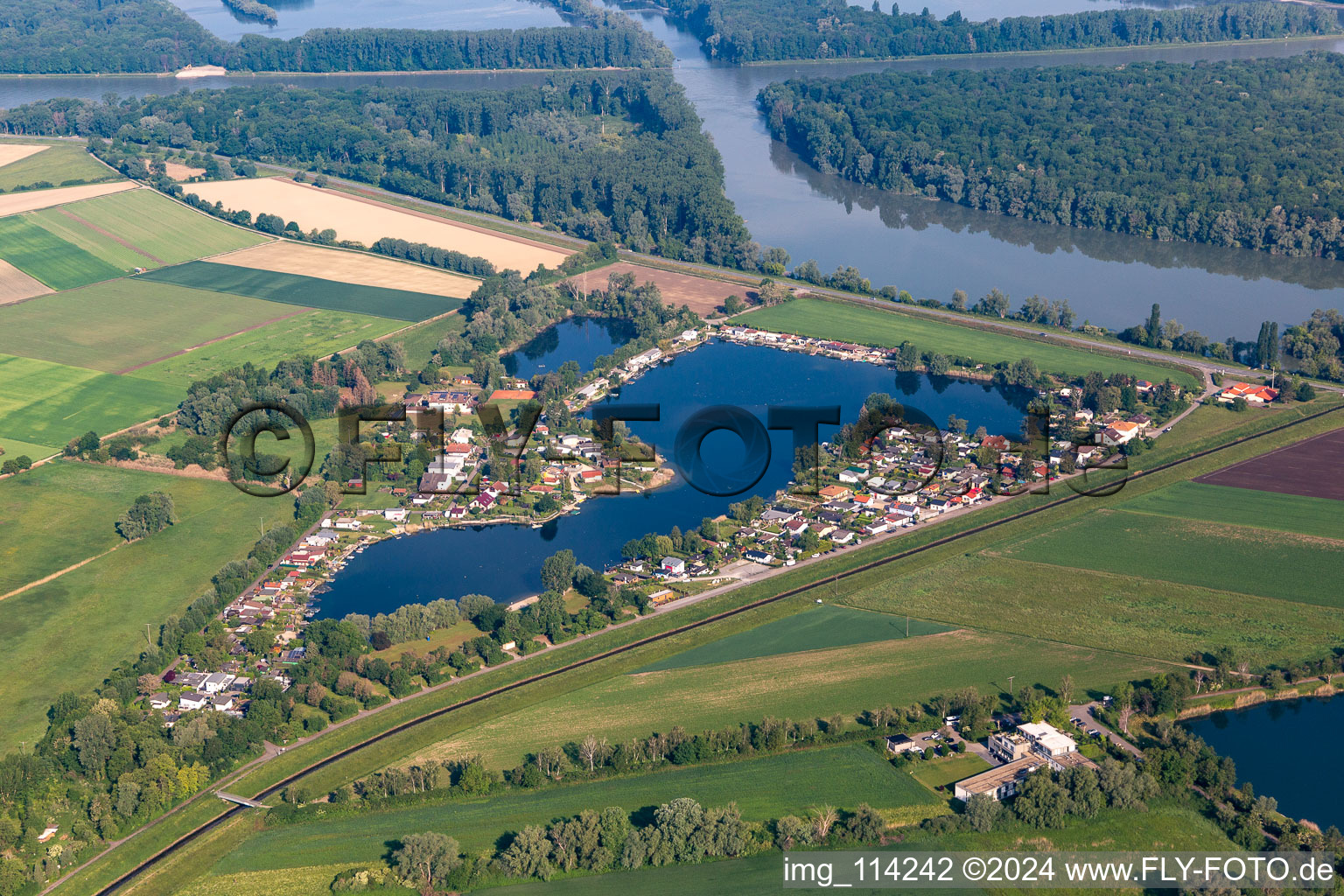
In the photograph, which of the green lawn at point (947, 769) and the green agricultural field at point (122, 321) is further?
the green agricultural field at point (122, 321)

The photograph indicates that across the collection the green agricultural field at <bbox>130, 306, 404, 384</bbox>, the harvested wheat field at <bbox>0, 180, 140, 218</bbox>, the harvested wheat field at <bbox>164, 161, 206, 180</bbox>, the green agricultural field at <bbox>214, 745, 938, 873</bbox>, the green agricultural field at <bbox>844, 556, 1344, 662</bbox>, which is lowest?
the green agricultural field at <bbox>214, 745, 938, 873</bbox>

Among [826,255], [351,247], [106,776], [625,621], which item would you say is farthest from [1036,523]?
[351,247]

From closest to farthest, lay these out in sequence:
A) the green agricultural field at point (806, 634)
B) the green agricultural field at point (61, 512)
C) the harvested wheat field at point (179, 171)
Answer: the green agricultural field at point (806, 634), the green agricultural field at point (61, 512), the harvested wheat field at point (179, 171)

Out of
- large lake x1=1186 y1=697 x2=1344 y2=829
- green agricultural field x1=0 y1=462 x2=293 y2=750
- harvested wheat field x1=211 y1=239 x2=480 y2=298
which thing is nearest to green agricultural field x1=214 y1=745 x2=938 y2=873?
large lake x1=1186 y1=697 x2=1344 y2=829

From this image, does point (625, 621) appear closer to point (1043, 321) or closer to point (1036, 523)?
point (1036, 523)

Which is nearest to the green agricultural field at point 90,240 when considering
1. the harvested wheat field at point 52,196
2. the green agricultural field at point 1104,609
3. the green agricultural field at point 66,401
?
the harvested wheat field at point 52,196

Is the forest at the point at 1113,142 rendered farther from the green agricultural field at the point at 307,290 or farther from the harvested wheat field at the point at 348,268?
the green agricultural field at the point at 307,290

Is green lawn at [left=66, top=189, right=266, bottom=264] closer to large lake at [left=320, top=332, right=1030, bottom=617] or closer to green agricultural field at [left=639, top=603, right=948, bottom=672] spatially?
large lake at [left=320, top=332, right=1030, bottom=617]
